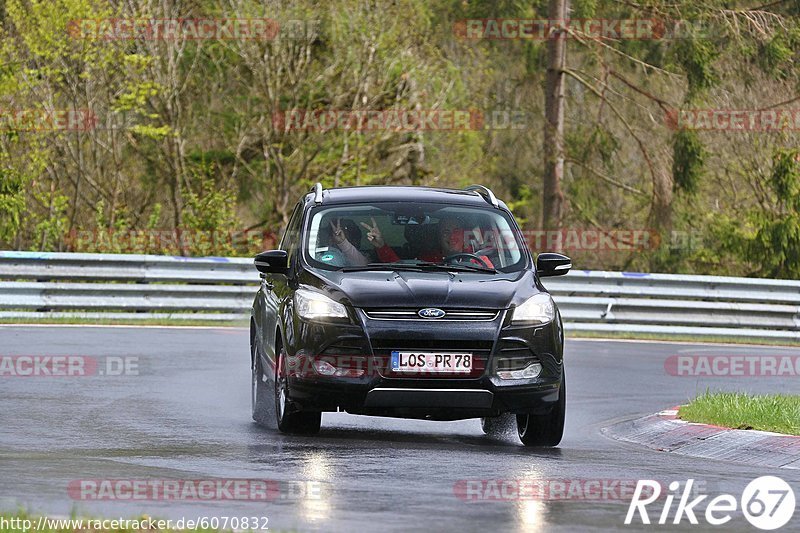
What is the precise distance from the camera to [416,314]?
11.1 metres

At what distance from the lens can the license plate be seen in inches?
433

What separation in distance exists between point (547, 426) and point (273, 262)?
7.78 feet

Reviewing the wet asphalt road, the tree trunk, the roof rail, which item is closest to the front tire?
the wet asphalt road

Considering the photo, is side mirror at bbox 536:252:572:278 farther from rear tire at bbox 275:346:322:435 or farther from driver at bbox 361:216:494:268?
rear tire at bbox 275:346:322:435

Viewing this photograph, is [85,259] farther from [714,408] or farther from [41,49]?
[714,408]

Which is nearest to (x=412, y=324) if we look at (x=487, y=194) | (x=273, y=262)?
(x=273, y=262)

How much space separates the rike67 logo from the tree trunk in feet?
85.0

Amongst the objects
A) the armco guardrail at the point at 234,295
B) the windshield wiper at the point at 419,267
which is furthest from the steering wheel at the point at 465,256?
the armco guardrail at the point at 234,295

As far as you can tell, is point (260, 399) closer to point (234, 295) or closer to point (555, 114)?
point (234, 295)

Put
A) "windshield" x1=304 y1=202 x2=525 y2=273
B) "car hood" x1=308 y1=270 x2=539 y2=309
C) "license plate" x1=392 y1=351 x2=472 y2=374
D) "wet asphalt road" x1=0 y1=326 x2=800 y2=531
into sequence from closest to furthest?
"wet asphalt road" x1=0 y1=326 x2=800 y2=531 < "license plate" x1=392 y1=351 x2=472 y2=374 < "car hood" x1=308 y1=270 x2=539 y2=309 < "windshield" x1=304 y1=202 x2=525 y2=273

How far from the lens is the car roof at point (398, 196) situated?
12727 mm

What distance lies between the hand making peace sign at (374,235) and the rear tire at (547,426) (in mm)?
1664

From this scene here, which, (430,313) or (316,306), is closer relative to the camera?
(430,313)

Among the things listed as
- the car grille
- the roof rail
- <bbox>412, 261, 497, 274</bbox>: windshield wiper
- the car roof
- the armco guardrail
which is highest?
the car roof
